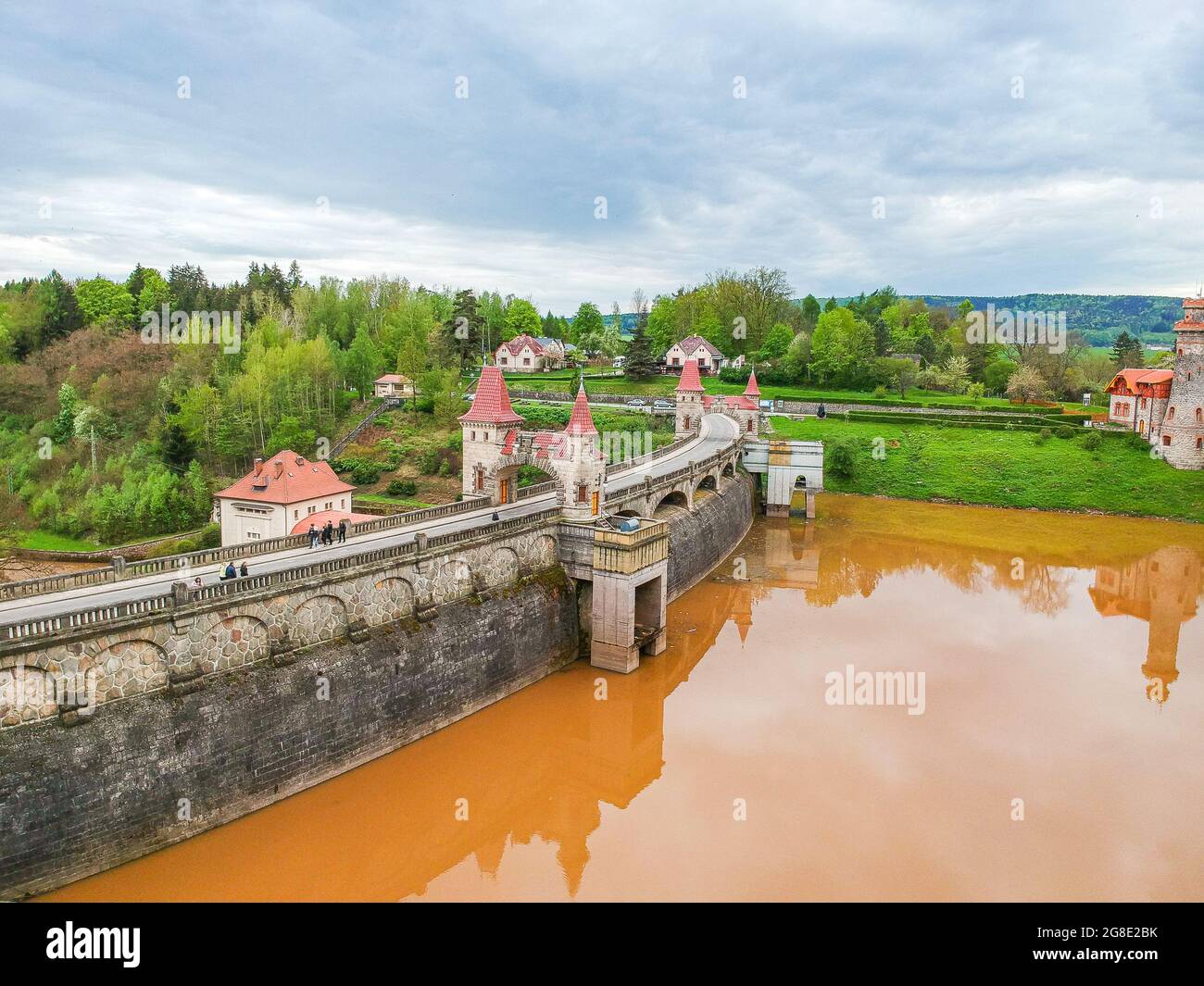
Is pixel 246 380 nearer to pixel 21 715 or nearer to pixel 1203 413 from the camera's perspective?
pixel 21 715

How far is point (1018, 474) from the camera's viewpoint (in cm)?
5991

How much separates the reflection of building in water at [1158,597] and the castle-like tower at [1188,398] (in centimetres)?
1347

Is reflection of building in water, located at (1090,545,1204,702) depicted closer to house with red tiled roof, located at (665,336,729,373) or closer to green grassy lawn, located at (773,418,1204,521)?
green grassy lawn, located at (773,418,1204,521)

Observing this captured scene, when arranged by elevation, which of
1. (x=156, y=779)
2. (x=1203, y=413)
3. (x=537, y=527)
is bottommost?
(x=156, y=779)

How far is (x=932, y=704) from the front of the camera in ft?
84.1

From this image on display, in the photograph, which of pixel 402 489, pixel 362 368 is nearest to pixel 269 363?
pixel 362 368

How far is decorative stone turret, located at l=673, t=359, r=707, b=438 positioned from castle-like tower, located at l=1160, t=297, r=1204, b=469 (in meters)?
A: 34.0

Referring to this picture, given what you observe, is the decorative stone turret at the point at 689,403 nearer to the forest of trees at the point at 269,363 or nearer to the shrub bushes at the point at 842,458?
the shrub bushes at the point at 842,458

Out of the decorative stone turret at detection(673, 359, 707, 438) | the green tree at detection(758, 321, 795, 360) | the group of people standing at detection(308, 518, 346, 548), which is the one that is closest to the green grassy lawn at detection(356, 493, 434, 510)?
the decorative stone turret at detection(673, 359, 707, 438)

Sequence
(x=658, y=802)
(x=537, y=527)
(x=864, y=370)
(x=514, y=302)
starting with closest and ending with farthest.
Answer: (x=658, y=802)
(x=537, y=527)
(x=864, y=370)
(x=514, y=302)

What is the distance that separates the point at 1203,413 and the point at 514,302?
86421mm

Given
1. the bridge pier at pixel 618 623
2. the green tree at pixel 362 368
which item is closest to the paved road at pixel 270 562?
the bridge pier at pixel 618 623

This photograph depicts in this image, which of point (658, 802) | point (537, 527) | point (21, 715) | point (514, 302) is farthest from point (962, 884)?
point (514, 302)

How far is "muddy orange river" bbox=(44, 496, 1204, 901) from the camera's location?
17.1 m
